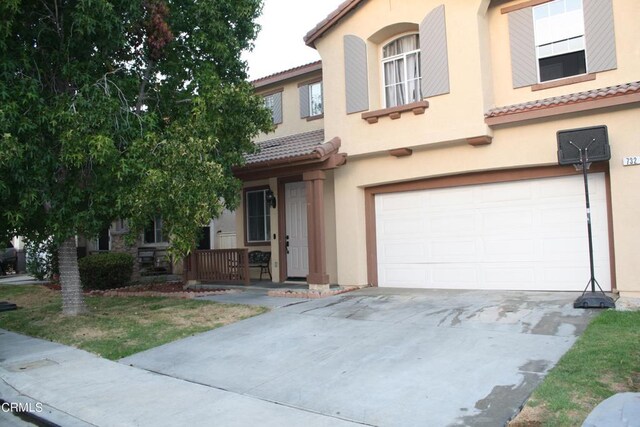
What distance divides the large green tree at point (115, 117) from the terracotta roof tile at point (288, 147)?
1162 mm

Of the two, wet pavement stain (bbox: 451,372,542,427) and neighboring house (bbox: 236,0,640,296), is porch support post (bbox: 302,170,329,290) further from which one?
wet pavement stain (bbox: 451,372,542,427)

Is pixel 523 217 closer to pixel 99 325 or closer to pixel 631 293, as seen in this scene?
pixel 631 293

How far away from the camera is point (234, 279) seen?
13.2 m

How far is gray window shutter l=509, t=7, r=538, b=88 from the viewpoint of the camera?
33.0ft

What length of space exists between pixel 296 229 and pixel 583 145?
6.92 meters

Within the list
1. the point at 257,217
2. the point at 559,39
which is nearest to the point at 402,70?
the point at 559,39

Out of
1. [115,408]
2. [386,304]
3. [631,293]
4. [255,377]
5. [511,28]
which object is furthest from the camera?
[511,28]

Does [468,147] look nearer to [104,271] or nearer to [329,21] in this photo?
[329,21]

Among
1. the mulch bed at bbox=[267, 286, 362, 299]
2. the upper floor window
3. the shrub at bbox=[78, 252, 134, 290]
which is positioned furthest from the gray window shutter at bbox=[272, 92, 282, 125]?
the shrub at bbox=[78, 252, 134, 290]

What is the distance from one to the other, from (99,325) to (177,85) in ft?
15.7

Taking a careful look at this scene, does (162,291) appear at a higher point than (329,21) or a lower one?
lower

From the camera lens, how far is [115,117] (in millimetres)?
8680

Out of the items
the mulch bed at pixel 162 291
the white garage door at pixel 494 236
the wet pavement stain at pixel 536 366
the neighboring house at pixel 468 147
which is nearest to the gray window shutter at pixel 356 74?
the neighboring house at pixel 468 147

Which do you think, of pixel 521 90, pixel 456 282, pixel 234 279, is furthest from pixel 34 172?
pixel 521 90
